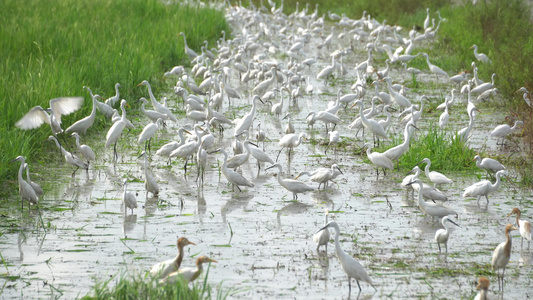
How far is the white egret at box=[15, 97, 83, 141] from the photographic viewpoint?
11.3 meters

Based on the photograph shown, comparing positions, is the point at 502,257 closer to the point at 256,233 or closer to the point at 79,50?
the point at 256,233

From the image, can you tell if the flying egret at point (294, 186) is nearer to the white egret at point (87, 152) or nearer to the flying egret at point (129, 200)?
the flying egret at point (129, 200)

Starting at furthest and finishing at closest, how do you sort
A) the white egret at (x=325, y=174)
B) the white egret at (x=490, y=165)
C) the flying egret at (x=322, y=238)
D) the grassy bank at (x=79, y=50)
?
the grassy bank at (x=79, y=50), the white egret at (x=490, y=165), the white egret at (x=325, y=174), the flying egret at (x=322, y=238)

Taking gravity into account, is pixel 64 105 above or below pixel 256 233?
above

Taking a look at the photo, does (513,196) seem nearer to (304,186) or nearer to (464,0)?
(304,186)

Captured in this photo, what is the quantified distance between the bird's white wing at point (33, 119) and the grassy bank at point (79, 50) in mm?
161

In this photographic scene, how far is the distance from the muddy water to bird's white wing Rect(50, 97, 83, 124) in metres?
0.86

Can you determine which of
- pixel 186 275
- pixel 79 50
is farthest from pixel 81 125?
pixel 186 275

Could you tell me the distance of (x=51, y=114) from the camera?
11617 mm

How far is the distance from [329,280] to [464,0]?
31645mm

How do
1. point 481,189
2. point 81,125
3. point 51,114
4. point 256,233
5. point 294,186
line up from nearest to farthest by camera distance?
point 256,233
point 481,189
point 294,186
point 51,114
point 81,125

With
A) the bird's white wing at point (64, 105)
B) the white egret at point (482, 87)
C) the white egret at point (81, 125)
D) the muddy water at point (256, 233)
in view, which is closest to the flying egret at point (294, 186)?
the muddy water at point (256, 233)

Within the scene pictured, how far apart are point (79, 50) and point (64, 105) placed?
6.53 meters

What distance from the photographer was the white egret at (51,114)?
11308 millimetres
